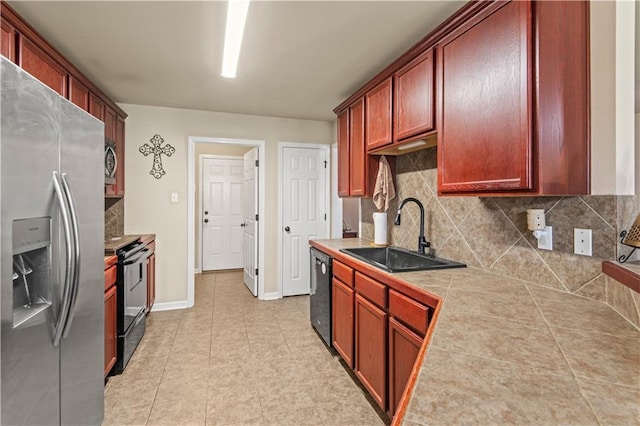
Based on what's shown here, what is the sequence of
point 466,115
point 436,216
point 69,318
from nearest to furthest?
point 69,318 < point 466,115 < point 436,216

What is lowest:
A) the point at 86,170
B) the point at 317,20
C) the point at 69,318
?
the point at 69,318

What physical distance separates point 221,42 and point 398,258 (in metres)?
2.11

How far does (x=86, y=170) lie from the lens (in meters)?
1.52

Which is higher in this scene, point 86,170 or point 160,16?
point 160,16

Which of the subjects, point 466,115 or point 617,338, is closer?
point 617,338

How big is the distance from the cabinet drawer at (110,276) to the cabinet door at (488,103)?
2.29 m

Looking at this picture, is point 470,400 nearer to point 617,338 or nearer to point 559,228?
point 617,338

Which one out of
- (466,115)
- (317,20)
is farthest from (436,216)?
(317,20)

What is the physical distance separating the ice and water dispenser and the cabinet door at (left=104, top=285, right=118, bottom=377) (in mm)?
1055

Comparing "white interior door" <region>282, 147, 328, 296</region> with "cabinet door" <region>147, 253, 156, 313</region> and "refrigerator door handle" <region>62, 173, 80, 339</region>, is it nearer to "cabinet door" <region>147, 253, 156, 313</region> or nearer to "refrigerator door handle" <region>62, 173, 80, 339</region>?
"cabinet door" <region>147, 253, 156, 313</region>

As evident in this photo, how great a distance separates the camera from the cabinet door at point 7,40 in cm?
173

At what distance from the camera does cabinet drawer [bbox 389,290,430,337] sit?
1484 mm

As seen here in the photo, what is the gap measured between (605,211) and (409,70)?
143 centimetres

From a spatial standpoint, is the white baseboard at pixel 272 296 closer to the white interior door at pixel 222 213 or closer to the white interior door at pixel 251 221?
the white interior door at pixel 251 221
